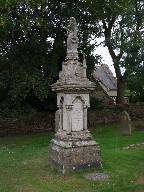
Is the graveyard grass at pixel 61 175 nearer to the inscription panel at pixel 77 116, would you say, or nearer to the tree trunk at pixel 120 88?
the inscription panel at pixel 77 116

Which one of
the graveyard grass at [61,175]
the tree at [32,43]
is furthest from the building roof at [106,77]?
the graveyard grass at [61,175]

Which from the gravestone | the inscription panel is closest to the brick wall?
the gravestone

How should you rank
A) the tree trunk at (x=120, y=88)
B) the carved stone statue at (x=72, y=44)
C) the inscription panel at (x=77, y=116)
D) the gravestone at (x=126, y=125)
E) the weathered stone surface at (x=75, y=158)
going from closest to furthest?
the weathered stone surface at (x=75, y=158)
the inscription panel at (x=77, y=116)
the carved stone statue at (x=72, y=44)
the gravestone at (x=126, y=125)
the tree trunk at (x=120, y=88)

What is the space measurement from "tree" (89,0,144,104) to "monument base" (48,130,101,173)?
13.1 meters

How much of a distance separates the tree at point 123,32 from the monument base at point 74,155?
13.1 metres

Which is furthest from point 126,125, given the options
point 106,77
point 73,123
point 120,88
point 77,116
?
point 106,77

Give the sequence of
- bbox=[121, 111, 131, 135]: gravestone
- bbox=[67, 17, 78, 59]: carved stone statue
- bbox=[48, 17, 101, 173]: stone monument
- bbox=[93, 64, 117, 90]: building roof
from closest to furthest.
A: bbox=[48, 17, 101, 173]: stone monument, bbox=[67, 17, 78, 59]: carved stone statue, bbox=[121, 111, 131, 135]: gravestone, bbox=[93, 64, 117, 90]: building roof

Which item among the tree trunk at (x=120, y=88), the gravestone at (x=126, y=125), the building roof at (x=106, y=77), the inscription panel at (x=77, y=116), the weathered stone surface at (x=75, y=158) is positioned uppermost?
the building roof at (x=106, y=77)

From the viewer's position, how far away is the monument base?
10547 millimetres

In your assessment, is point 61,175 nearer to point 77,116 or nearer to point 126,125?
point 77,116

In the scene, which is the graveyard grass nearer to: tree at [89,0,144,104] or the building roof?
tree at [89,0,144,104]

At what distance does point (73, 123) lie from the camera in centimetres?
1098

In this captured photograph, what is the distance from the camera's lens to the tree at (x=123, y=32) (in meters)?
22.5

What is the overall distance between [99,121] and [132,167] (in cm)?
1494
